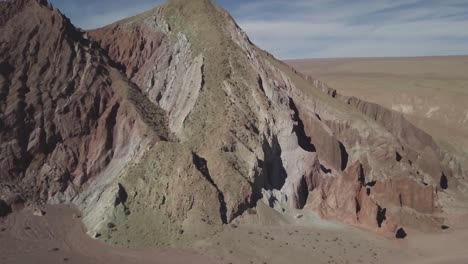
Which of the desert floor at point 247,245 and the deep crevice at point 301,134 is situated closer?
the desert floor at point 247,245

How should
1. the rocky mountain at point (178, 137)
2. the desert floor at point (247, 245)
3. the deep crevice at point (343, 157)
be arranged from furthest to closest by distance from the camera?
the deep crevice at point (343, 157), the rocky mountain at point (178, 137), the desert floor at point (247, 245)

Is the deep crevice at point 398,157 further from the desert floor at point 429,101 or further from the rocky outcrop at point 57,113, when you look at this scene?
the rocky outcrop at point 57,113

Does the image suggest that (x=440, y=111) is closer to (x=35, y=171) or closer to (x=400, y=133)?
(x=400, y=133)

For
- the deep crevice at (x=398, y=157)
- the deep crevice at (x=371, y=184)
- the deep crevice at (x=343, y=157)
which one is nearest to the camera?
the deep crevice at (x=371, y=184)

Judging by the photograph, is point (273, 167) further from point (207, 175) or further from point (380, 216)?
point (380, 216)

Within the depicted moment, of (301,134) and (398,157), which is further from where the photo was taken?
(398,157)

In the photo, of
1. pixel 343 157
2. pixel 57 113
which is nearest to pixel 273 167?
pixel 343 157

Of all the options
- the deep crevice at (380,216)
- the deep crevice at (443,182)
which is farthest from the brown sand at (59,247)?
the deep crevice at (443,182)
